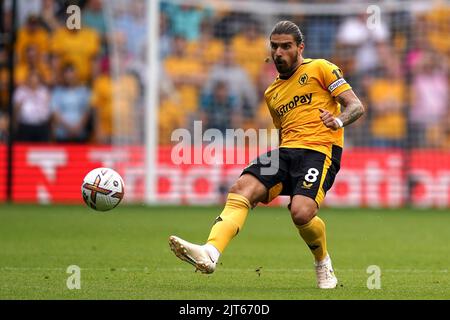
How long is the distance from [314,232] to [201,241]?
4.89m

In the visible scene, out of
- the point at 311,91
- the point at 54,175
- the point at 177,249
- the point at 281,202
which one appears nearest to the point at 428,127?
the point at 281,202

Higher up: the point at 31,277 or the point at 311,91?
the point at 311,91

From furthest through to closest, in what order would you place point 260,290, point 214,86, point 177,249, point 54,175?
1. point 214,86
2. point 54,175
3. point 260,290
4. point 177,249

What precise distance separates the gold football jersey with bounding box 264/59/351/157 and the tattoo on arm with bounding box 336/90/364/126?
0.22ft

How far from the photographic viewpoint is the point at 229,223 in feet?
29.0

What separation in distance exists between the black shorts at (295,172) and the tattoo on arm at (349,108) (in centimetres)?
43

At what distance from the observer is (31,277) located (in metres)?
9.62

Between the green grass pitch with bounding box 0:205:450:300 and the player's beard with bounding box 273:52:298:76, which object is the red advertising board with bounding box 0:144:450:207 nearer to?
the green grass pitch with bounding box 0:205:450:300

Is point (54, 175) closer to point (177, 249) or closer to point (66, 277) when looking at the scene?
point (66, 277)

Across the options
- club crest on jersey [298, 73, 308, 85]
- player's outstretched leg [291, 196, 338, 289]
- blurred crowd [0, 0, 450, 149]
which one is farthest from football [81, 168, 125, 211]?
blurred crowd [0, 0, 450, 149]

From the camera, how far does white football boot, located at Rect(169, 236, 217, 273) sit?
830cm

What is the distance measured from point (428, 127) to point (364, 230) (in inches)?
277

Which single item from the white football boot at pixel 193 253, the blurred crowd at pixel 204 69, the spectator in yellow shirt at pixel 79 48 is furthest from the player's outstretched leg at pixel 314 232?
the spectator in yellow shirt at pixel 79 48

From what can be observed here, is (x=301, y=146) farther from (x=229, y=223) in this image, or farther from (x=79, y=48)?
(x=79, y=48)
